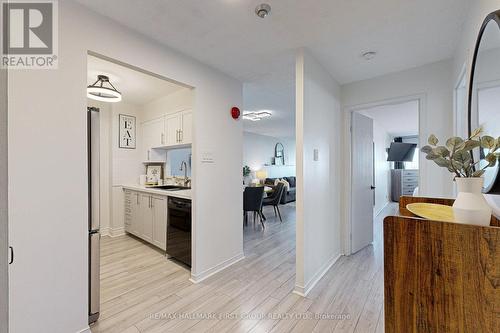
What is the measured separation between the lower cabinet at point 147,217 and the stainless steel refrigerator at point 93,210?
127 centimetres

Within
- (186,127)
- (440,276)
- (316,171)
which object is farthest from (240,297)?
(186,127)

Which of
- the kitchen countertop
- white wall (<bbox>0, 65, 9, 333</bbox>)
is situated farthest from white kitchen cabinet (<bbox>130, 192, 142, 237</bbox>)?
white wall (<bbox>0, 65, 9, 333</bbox>)

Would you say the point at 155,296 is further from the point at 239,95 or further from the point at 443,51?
the point at 443,51

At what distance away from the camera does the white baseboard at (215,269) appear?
2.38 m

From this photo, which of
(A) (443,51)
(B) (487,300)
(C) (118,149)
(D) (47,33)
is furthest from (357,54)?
(C) (118,149)

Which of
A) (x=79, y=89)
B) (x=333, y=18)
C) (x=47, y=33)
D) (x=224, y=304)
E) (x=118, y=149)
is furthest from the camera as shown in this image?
(x=118, y=149)

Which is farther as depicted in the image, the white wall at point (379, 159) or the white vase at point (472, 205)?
the white wall at point (379, 159)

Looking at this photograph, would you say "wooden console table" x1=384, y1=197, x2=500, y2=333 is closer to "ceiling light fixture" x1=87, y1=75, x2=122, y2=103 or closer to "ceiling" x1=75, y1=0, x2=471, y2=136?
"ceiling" x1=75, y1=0, x2=471, y2=136

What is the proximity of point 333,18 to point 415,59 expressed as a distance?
1317 mm

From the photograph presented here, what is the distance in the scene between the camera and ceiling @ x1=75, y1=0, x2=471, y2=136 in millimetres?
1600

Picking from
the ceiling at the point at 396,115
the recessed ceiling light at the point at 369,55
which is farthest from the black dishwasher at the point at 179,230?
the ceiling at the point at 396,115

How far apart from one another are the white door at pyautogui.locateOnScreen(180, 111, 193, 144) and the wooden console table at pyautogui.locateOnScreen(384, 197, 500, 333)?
2793 mm

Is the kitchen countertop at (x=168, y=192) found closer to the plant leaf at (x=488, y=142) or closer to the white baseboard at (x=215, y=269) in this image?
the white baseboard at (x=215, y=269)

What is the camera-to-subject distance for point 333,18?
173 centimetres
